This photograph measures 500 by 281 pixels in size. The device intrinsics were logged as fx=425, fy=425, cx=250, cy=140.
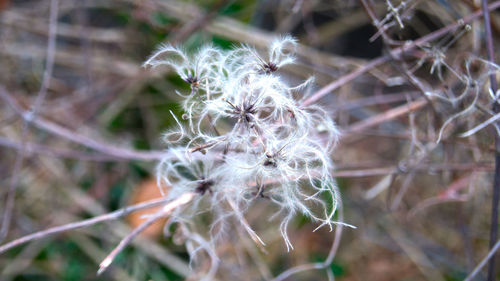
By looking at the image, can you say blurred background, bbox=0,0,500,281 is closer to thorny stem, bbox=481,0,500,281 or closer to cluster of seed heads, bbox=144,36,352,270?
thorny stem, bbox=481,0,500,281

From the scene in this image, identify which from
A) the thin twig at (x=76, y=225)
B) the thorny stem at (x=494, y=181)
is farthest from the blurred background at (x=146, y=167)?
the thin twig at (x=76, y=225)

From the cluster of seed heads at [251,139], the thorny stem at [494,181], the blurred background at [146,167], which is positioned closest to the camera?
the cluster of seed heads at [251,139]

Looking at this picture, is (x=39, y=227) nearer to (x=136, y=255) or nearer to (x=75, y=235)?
(x=75, y=235)

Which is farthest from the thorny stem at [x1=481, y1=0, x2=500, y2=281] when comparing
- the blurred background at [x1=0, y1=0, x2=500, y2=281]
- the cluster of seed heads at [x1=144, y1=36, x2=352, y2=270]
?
the blurred background at [x1=0, y1=0, x2=500, y2=281]

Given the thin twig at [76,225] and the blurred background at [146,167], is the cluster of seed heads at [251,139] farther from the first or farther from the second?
the blurred background at [146,167]

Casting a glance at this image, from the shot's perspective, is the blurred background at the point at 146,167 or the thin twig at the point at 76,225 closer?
the thin twig at the point at 76,225

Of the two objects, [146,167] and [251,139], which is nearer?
[251,139]

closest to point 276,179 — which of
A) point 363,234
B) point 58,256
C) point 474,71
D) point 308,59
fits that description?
point 474,71

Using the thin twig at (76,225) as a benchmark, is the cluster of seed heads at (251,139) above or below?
above

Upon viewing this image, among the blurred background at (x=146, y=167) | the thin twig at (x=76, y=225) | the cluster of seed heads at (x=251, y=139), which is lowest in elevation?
the blurred background at (x=146, y=167)

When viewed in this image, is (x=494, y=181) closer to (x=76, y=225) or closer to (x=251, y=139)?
(x=251, y=139)

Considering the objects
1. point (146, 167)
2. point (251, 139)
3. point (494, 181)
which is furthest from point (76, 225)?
point (146, 167)
